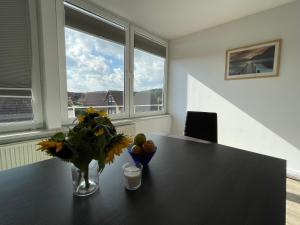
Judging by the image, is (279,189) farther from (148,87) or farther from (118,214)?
(148,87)

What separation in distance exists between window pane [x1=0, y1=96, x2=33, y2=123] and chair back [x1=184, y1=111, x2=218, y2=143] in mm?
1925

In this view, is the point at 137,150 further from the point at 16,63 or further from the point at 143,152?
the point at 16,63

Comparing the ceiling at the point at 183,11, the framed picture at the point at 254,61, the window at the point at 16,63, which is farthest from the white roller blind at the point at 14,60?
the framed picture at the point at 254,61

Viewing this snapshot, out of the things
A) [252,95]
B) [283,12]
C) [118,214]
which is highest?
[283,12]

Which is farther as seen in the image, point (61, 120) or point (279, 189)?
point (61, 120)

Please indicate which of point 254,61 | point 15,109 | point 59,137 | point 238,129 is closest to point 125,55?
point 15,109

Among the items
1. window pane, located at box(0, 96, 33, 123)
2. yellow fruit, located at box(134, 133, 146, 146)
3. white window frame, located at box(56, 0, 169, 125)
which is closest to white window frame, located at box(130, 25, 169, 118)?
white window frame, located at box(56, 0, 169, 125)

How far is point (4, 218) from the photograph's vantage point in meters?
0.58

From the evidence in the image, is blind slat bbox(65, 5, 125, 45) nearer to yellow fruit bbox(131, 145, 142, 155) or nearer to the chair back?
the chair back

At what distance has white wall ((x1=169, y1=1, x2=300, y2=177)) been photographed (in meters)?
2.37

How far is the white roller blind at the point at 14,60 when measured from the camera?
173 cm

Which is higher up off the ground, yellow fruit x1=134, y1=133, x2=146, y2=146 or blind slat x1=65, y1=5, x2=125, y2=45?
blind slat x1=65, y1=5, x2=125, y2=45

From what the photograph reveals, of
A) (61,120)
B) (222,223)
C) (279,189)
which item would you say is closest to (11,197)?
(222,223)

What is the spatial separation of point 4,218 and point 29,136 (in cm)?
149
